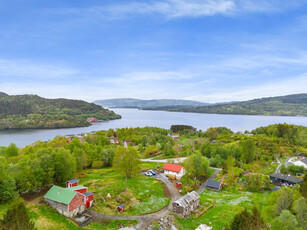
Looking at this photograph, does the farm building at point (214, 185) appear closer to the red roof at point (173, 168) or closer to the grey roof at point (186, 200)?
the red roof at point (173, 168)

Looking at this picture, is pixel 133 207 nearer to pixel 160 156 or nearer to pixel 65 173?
pixel 65 173

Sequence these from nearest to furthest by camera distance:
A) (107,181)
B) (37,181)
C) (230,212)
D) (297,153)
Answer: (230,212), (37,181), (107,181), (297,153)

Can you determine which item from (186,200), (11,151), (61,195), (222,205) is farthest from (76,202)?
(11,151)

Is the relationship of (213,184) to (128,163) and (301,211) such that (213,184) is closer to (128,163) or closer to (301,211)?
(301,211)

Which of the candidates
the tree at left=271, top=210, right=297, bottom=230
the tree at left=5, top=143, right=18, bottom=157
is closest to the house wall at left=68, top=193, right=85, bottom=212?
the tree at left=271, top=210, right=297, bottom=230

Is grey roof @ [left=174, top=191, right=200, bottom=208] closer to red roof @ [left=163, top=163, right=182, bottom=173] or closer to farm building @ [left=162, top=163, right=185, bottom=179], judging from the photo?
farm building @ [left=162, top=163, right=185, bottom=179]

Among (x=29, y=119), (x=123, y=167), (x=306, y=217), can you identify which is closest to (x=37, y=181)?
(x=123, y=167)

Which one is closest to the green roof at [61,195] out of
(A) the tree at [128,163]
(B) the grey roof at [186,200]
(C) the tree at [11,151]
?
(A) the tree at [128,163]
